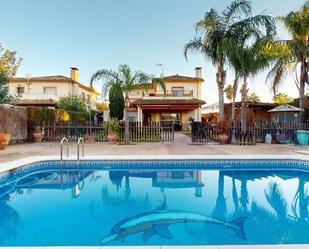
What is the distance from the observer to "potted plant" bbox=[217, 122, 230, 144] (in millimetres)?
15355

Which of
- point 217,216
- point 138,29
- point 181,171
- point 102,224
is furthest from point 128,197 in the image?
point 138,29

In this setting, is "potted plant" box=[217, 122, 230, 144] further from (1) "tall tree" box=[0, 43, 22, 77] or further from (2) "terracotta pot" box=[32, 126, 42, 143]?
(1) "tall tree" box=[0, 43, 22, 77]

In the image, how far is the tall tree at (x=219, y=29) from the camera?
15.9 m

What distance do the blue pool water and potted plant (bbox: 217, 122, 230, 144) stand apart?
5.62 metres

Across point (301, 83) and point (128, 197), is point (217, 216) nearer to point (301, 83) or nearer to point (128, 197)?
point (128, 197)

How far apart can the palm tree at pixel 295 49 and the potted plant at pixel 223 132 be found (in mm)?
5284

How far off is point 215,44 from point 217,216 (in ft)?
46.7

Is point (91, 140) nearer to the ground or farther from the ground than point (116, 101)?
nearer to the ground

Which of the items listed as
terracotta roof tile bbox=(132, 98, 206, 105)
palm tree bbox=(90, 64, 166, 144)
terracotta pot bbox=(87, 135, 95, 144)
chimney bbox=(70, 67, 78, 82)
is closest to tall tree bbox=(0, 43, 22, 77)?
palm tree bbox=(90, 64, 166, 144)

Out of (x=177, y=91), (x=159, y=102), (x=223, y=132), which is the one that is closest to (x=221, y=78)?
(x=223, y=132)

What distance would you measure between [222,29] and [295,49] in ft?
18.8

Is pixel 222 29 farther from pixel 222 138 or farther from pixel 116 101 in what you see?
pixel 116 101

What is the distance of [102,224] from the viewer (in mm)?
4809

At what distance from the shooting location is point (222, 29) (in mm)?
16359
